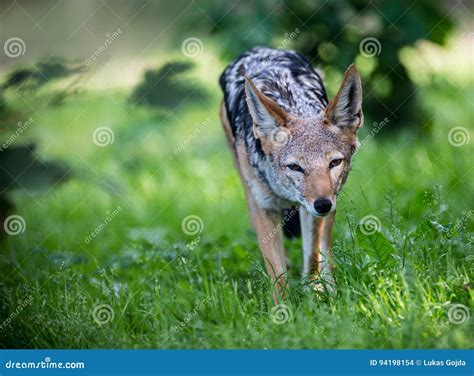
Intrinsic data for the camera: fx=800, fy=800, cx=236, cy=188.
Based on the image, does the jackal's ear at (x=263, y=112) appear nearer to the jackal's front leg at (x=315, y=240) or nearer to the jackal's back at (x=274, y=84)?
the jackal's back at (x=274, y=84)

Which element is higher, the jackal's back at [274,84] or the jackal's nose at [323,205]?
the jackal's back at [274,84]

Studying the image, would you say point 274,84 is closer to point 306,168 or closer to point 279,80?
point 279,80

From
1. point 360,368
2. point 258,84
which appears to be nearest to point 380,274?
point 360,368

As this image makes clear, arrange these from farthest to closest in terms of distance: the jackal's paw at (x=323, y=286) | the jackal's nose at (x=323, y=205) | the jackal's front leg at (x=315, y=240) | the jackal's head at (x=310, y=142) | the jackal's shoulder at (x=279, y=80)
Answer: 1. the jackal's shoulder at (x=279, y=80)
2. the jackal's front leg at (x=315, y=240)
3. the jackal's paw at (x=323, y=286)
4. the jackal's head at (x=310, y=142)
5. the jackal's nose at (x=323, y=205)

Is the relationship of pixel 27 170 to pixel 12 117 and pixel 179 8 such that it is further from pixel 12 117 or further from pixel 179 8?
pixel 179 8

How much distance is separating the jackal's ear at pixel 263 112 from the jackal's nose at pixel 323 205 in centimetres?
60

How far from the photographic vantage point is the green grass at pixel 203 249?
4098 millimetres

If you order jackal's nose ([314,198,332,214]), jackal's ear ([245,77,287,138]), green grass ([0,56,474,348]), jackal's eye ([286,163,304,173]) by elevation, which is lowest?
green grass ([0,56,474,348])

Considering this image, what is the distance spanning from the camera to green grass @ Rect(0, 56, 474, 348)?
→ 4098 mm

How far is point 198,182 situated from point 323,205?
272cm

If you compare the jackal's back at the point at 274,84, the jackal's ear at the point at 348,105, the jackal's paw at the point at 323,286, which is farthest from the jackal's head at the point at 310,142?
the jackal's paw at the point at 323,286

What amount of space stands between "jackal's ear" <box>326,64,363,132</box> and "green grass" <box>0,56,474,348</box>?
470mm

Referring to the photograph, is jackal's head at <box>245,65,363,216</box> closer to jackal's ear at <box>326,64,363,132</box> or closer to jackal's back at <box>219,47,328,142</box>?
jackal's ear at <box>326,64,363,132</box>

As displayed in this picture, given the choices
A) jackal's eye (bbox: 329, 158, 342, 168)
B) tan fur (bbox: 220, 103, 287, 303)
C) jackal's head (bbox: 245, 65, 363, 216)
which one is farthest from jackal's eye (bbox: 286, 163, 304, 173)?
tan fur (bbox: 220, 103, 287, 303)
